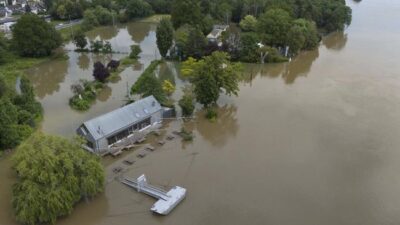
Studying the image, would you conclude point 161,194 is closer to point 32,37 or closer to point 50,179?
point 50,179

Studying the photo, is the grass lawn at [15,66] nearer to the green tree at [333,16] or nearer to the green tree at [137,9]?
the green tree at [137,9]

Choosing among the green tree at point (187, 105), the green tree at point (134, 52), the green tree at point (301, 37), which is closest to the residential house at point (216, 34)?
the green tree at point (301, 37)

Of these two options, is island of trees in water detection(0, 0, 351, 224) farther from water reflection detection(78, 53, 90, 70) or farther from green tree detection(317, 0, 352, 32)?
water reflection detection(78, 53, 90, 70)

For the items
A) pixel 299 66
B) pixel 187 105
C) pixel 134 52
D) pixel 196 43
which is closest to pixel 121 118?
pixel 187 105

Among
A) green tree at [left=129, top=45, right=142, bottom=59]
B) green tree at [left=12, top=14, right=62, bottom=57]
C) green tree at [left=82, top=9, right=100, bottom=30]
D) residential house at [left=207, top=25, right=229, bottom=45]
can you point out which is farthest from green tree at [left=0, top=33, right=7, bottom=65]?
residential house at [left=207, top=25, right=229, bottom=45]

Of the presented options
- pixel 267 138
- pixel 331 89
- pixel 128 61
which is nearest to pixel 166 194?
pixel 267 138
